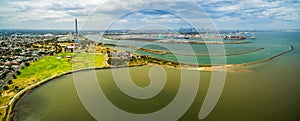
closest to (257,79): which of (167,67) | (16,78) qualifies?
(167,67)

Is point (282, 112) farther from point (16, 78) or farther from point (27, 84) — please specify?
point (16, 78)

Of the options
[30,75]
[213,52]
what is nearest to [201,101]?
[30,75]

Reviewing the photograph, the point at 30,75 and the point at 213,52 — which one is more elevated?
the point at 213,52

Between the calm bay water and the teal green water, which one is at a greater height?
the teal green water

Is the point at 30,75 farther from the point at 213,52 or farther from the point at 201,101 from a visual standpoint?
the point at 213,52

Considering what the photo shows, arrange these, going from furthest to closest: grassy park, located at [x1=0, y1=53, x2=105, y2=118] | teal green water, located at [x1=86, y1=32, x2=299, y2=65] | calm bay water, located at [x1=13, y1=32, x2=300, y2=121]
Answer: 1. teal green water, located at [x1=86, y1=32, x2=299, y2=65]
2. grassy park, located at [x1=0, y1=53, x2=105, y2=118]
3. calm bay water, located at [x1=13, y1=32, x2=300, y2=121]

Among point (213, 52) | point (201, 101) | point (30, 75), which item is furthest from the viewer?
point (213, 52)

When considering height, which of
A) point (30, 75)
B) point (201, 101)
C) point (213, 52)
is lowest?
point (201, 101)

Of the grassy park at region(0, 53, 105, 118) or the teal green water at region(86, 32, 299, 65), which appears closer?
the grassy park at region(0, 53, 105, 118)

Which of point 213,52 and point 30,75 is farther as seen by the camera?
point 213,52

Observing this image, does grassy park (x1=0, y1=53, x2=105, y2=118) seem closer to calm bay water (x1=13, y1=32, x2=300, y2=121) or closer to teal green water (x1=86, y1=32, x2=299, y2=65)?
calm bay water (x1=13, y1=32, x2=300, y2=121)

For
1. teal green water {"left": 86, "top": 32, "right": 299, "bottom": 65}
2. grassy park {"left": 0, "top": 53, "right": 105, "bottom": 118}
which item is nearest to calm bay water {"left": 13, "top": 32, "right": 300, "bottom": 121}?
grassy park {"left": 0, "top": 53, "right": 105, "bottom": 118}
